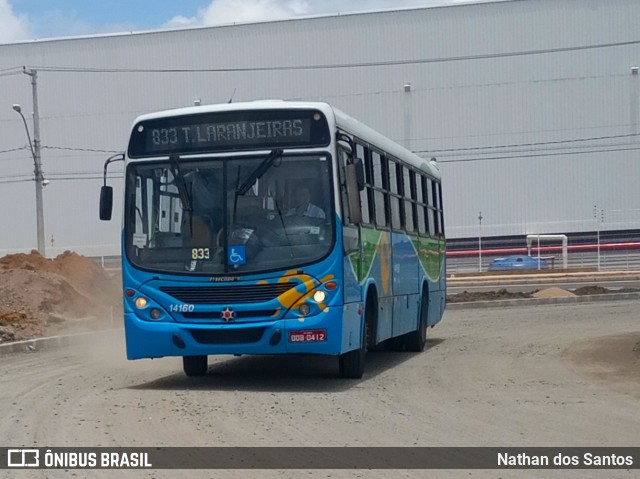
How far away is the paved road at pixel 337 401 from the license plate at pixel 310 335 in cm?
60

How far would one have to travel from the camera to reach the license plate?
12570 millimetres

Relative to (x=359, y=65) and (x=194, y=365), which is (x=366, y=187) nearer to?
(x=194, y=365)

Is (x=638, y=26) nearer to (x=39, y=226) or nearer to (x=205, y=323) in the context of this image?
(x=39, y=226)

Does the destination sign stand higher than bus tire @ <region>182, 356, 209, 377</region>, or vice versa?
the destination sign

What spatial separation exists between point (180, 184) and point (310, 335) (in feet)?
7.75

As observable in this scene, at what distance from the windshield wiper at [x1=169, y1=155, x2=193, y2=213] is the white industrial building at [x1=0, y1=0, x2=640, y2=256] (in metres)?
47.5

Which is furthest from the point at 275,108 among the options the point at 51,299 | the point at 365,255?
the point at 51,299

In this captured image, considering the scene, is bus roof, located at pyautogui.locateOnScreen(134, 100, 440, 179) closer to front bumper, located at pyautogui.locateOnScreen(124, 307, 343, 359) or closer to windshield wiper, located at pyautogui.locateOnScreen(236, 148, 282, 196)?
windshield wiper, located at pyautogui.locateOnScreen(236, 148, 282, 196)

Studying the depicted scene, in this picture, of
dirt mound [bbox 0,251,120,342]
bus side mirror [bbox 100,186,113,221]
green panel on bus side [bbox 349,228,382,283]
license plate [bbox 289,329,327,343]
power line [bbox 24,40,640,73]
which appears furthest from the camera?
power line [bbox 24,40,640,73]

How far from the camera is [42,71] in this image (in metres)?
65.9

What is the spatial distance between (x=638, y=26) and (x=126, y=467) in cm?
5542

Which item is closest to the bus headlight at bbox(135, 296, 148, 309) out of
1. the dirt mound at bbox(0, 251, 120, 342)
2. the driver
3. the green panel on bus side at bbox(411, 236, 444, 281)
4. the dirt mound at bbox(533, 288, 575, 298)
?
the driver

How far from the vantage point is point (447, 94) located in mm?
60312

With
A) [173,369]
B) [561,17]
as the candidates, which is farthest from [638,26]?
[173,369]
